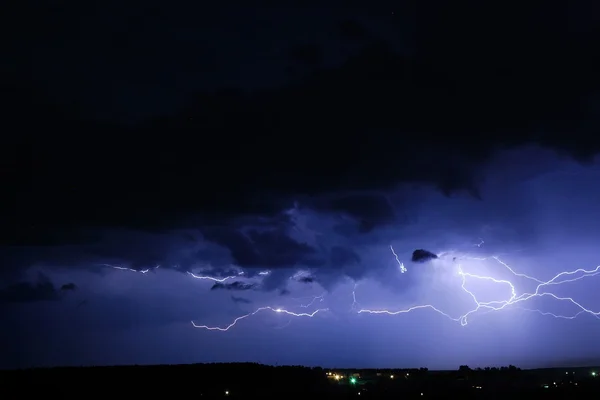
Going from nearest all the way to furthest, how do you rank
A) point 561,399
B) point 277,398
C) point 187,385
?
1. point 561,399
2. point 277,398
3. point 187,385

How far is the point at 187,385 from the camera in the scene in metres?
71.9

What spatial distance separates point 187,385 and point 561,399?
41662mm

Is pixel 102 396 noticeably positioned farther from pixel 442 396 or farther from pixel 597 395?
pixel 597 395

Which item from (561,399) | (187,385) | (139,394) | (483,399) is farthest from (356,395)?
(187,385)

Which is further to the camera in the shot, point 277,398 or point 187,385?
point 187,385

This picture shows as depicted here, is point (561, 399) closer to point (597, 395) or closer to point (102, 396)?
point (597, 395)

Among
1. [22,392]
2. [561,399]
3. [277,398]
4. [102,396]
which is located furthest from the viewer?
[22,392]

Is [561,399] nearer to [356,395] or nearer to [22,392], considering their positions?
[356,395]

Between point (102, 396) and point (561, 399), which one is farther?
point (102, 396)

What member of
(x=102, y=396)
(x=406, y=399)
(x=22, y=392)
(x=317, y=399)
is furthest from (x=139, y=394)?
(x=406, y=399)

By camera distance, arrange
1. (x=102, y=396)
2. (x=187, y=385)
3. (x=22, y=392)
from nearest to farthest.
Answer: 1. (x=102, y=396)
2. (x=22, y=392)
3. (x=187, y=385)

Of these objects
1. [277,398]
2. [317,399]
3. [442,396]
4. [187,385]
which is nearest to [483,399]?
[442,396]

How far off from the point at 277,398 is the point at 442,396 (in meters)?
12.6

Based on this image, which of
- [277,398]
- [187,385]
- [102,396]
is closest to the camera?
[277,398]
